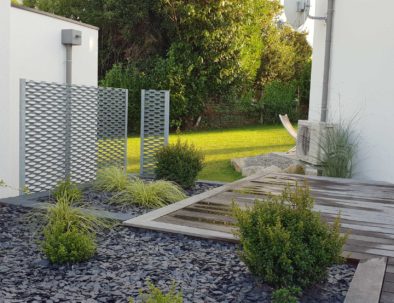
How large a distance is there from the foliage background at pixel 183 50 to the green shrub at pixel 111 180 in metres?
8.70

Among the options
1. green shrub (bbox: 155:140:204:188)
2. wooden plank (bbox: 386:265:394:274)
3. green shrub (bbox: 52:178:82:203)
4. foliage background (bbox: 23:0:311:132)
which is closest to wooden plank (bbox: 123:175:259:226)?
green shrub (bbox: 155:140:204:188)

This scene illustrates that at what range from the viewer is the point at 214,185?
651 centimetres

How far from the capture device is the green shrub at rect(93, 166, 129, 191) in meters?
5.78

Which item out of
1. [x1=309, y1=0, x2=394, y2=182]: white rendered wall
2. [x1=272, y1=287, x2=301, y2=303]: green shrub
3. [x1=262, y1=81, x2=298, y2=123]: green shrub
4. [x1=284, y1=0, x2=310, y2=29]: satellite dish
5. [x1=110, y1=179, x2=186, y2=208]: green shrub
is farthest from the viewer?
[x1=262, y1=81, x2=298, y2=123]: green shrub

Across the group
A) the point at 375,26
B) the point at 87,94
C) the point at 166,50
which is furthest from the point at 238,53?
the point at 87,94

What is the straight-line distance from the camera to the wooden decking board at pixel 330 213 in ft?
11.2

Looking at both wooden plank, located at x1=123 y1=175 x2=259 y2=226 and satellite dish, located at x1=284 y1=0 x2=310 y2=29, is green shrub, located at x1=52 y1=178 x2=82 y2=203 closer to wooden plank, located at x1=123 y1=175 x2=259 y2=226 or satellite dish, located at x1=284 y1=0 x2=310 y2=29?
wooden plank, located at x1=123 y1=175 x2=259 y2=226

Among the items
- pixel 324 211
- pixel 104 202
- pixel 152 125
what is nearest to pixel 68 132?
pixel 104 202

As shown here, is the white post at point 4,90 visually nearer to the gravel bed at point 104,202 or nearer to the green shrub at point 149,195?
the gravel bed at point 104,202

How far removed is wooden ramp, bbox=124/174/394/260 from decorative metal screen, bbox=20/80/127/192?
1689 mm

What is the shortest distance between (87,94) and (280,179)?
267 cm

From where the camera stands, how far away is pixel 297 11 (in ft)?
26.4

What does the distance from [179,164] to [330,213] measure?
2182 millimetres

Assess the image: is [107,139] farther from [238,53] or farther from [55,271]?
[238,53]
